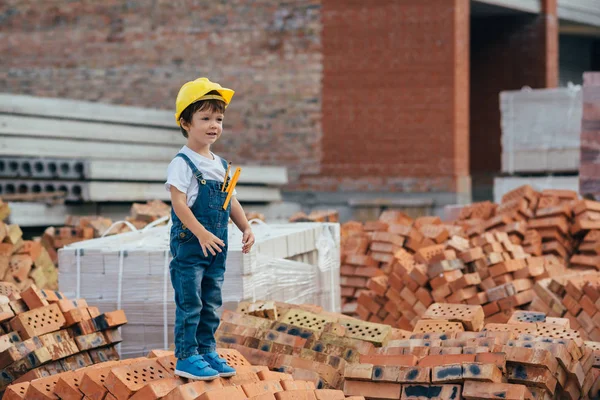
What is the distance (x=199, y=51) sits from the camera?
18.3 metres

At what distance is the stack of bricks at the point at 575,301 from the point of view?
26.5 ft

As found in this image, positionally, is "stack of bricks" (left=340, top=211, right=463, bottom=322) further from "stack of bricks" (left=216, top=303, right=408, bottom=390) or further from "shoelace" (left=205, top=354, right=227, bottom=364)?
"shoelace" (left=205, top=354, right=227, bottom=364)

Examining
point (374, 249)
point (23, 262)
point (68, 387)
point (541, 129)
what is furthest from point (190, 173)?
point (541, 129)

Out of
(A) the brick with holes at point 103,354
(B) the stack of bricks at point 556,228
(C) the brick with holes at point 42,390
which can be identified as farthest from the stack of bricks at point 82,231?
(C) the brick with holes at point 42,390

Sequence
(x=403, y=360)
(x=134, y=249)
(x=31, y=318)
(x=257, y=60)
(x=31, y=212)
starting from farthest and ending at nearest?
(x=257, y=60), (x=31, y=212), (x=134, y=249), (x=31, y=318), (x=403, y=360)

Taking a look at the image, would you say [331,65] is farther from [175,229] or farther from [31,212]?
[175,229]

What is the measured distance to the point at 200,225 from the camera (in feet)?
15.3

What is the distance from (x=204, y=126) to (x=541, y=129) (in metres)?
11.2

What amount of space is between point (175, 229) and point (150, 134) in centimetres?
1193

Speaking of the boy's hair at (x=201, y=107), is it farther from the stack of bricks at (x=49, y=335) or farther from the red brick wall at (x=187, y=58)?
the red brick wall at (x=187, y=58)

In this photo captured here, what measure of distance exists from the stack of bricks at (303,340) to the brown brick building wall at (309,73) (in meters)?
10.9

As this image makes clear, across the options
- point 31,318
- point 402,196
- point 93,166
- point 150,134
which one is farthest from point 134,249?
point 402,196

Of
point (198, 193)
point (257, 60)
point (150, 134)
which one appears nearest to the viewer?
point (198, 193)

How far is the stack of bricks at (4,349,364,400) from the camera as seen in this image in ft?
15.6
